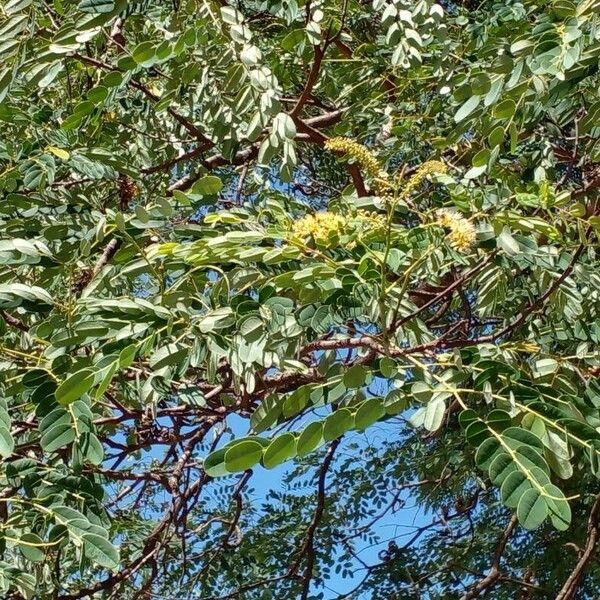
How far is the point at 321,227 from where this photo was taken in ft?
4.87

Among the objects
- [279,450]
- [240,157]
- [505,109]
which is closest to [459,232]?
[279,450]

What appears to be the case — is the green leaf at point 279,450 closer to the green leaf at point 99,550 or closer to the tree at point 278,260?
the tree at point 278,260

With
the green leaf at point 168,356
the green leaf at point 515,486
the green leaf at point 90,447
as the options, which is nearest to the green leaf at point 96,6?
the green leaf at point 168,356

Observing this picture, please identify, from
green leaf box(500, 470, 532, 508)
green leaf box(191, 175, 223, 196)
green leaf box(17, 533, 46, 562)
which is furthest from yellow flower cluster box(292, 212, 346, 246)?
green leaf box(17, 533, 46, 562)

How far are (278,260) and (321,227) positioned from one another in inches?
3.3

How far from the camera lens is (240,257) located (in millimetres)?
1441

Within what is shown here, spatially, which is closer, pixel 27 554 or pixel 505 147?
pixel 27 554

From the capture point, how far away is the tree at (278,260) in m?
1.40

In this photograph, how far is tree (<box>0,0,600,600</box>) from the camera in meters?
1.40

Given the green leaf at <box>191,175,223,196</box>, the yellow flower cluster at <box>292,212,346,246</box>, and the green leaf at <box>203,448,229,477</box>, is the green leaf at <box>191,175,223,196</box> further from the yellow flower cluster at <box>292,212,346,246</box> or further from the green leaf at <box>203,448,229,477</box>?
the green leaf at <box>203,448,229,477</box>

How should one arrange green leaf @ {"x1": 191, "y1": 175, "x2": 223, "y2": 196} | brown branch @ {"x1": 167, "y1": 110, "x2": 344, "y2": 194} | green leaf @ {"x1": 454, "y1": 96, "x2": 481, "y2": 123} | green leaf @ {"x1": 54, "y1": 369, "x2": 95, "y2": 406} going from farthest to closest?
brown branch @ {"x1": 167, "y1": 110, "x2": 344, "y2": 194}, green leaf @ {"x1": 454, "y1": 96, "x2": 481, "y2": 123}, green leaf @ {"x1": 191, "y1": 175, "x2": 223, "y2": 196}, green leaf @ {"x1": 54, "y1": 369, "x2": 95, "y2": 406}

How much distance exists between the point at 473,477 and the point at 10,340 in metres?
1.85

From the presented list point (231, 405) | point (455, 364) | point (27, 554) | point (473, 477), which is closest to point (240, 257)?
point (455, 364)

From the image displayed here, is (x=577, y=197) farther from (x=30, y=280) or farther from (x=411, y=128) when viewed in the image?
(x=30, y=280)
